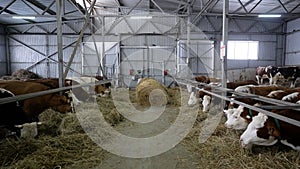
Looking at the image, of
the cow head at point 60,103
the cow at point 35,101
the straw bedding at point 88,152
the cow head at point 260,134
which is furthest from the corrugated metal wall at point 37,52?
the cow head at point 260,134

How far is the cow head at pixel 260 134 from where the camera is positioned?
3441 mm

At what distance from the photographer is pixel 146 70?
763 inches

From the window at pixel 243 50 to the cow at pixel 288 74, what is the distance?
4633mm

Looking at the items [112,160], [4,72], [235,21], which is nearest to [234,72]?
[235,21]

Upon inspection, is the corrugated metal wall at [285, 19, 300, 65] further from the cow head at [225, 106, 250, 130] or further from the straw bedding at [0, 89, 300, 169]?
the straw bedding at [0, 89, 300, 169]

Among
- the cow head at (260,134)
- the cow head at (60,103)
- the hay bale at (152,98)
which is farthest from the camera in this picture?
the hay bale at (152,98)

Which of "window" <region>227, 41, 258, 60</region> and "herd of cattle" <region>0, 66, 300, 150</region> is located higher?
"window" <region>227, 41, 258, 60</region>

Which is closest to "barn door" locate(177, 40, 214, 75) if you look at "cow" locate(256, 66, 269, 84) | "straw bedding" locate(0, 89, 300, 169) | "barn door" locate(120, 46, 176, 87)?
"barn door" locate(120, 46, 176, 87)

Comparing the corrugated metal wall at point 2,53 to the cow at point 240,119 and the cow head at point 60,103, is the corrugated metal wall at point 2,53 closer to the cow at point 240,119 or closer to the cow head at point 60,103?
the cow head at point 60,103

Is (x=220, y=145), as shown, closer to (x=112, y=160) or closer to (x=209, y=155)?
(x=209, y=155)

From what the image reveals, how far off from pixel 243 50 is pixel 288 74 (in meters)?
5.60

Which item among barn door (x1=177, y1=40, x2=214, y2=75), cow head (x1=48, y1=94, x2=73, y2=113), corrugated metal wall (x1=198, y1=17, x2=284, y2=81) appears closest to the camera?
cow head (x1=48, y1=94, x2=73, y2=113)

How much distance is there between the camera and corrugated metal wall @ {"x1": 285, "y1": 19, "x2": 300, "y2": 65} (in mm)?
18391

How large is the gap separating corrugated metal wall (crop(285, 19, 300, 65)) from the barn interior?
0.08m
